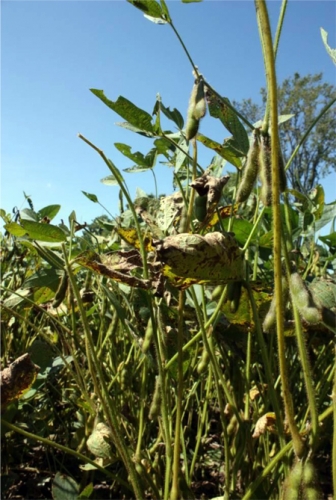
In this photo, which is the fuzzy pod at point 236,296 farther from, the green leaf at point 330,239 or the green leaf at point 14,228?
the green leaf at point 330,239

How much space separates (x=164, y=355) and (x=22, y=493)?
0.65 metres

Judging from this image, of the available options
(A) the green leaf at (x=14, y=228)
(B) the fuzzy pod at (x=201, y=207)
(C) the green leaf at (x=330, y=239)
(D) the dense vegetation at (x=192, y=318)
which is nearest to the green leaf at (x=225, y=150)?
(D) the dense vegetation at (x=192, y=318)

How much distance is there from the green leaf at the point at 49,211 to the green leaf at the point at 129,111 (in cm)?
48

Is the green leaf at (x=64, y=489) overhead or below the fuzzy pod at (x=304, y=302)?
below

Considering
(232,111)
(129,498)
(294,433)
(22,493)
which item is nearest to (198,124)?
(232,111)

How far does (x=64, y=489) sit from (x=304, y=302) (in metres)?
0.46

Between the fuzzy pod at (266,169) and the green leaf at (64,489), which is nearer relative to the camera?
the fuzzy pod at (266,169)

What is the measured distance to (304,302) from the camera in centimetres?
42

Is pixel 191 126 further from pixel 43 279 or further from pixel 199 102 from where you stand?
pixel 43 279

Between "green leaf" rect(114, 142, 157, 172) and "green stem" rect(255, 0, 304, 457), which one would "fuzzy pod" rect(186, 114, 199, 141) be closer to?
"green stem" rect(255, 0, 304, 457)

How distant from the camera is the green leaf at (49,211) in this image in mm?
1041

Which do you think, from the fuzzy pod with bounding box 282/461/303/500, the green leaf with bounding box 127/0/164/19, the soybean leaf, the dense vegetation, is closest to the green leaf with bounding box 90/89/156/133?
the dense vegetation

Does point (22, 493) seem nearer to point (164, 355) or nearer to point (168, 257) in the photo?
point (164, 355)

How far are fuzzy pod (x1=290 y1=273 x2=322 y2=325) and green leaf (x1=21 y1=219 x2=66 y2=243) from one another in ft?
1.29
